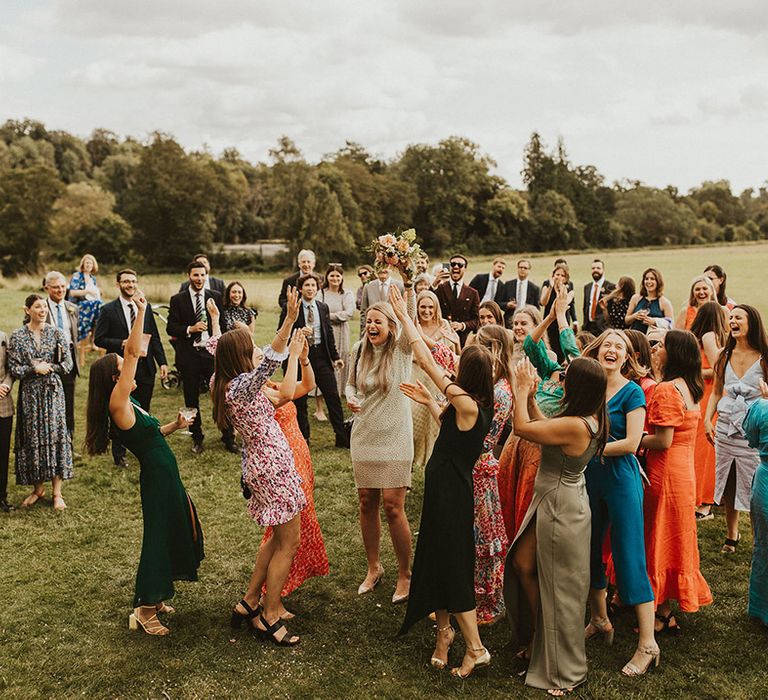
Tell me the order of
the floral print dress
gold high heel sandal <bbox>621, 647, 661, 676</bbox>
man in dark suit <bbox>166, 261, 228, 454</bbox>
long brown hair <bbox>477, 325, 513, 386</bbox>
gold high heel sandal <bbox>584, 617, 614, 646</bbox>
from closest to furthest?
gold high heel sandal <bbox>621, 647, 661, 676</bbox>, gold high heel sandal <bbox>584, 617, 614, 646</bbox>, the floral print dress, long brown hair <bbox>477, 325, 513, 386</bbox>, man in dark suit <bbox>166, 261, 228, 454</bbox>

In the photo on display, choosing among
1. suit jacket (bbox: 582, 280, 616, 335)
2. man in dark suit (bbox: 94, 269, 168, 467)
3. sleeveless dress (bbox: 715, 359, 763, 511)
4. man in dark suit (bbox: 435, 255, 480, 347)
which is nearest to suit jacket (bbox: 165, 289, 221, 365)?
man in dark suit (bbox: 94, 269, 168, 467)

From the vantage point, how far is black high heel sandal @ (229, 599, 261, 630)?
5.04m

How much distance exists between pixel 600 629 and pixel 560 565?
40.8 inches

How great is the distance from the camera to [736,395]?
6.16 meters

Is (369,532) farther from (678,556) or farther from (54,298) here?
(54,298)

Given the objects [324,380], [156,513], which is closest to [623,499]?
[156,513]

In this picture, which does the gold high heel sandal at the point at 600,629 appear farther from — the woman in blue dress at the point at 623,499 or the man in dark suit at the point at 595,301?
the man in dark suit at the point at 595,301

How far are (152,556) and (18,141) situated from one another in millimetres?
89424

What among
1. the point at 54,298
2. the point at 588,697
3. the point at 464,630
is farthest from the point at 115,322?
the point at 588,697

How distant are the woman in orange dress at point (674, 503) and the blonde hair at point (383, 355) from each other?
1.92 metres

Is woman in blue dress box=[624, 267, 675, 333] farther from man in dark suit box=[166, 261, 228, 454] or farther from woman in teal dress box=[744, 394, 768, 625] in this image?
man in dark suit box=[166, 261, 228, 454]

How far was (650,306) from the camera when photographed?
404 inches

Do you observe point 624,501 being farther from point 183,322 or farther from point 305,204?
point 305,204

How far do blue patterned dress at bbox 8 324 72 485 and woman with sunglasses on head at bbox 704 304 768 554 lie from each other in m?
6.79
